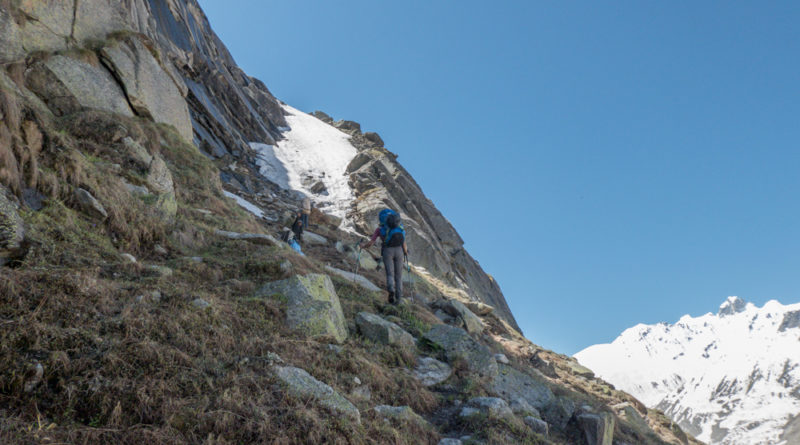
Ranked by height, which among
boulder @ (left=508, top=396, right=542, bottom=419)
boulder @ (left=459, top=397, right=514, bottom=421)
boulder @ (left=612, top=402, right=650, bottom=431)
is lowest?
boulder @ (left=459, top=397, right=514, bottom=421)

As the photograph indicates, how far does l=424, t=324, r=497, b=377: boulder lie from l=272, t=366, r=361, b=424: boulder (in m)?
3.59

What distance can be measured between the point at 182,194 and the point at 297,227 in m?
4.70

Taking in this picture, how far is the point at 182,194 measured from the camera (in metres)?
11.8

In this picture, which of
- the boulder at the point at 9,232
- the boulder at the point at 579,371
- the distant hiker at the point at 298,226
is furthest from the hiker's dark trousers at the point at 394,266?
the boulder at the point at 579,371

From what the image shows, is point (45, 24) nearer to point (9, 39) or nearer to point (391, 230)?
point (9, 39)

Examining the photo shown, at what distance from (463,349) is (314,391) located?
4.20 metres

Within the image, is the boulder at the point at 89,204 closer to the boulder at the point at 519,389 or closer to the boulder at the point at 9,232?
the boulder at the point at 9,232

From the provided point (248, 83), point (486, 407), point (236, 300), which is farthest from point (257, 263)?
point (248, 83)

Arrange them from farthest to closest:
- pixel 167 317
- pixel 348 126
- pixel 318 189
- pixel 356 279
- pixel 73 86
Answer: pixel 348 126, pixel 318 189, pixel 356 279, pixel 73 86, pixel 167 317

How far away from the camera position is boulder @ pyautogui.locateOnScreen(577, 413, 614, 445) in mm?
6410

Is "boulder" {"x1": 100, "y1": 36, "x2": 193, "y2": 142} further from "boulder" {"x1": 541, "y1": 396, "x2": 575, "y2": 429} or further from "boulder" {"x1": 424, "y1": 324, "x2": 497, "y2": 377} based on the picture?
"boulder" {"x1": 541, "y1": 396, "x2": 575, "y2": 429}

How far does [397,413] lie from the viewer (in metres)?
4.72

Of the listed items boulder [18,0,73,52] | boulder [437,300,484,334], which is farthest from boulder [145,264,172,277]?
boulder [18,0,73,52]

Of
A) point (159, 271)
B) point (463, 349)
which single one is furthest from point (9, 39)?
point (463, 349)
